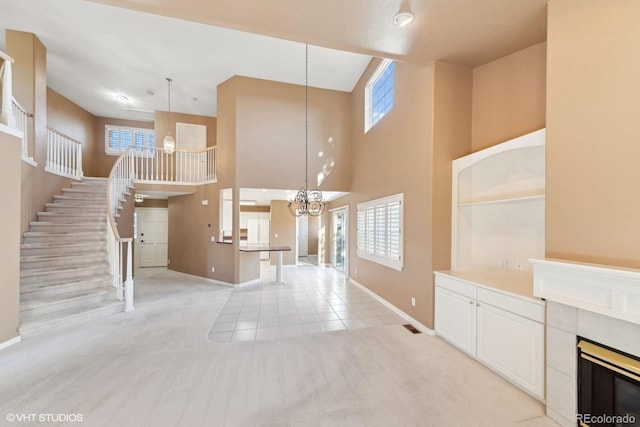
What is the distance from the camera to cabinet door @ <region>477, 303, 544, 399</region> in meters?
2.04

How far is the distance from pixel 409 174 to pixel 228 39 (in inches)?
182

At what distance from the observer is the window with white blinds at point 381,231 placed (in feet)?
13.5

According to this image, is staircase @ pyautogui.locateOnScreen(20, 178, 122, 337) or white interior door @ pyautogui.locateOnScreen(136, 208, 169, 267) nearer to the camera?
staircase @ pyautogui.locateOnScreen(20, 178, 122, 337)

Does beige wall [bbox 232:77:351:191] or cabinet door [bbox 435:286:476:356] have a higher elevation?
beige wall [bbox 232:77:351:191]

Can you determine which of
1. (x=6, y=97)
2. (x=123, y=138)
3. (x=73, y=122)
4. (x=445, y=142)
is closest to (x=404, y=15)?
(x=445, y=142)

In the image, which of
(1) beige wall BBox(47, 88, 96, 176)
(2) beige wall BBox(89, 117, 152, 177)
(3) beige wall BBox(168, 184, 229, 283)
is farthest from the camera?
(2) beige wall BBox(89, 117, 152, 177)

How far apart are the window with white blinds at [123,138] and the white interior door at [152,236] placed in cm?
225

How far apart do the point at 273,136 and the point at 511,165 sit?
199 inches

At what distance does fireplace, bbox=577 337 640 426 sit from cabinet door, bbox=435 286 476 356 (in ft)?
3.09

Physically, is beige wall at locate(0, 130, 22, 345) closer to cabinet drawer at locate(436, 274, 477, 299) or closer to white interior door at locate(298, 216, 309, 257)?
cabinet drawer at locate(436, 274, 477, 299)

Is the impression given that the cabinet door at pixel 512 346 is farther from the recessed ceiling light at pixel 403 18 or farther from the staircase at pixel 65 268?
the staircase at pixel 65 268

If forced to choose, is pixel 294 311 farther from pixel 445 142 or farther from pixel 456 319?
pixel 445 142

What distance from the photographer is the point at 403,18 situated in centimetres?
221

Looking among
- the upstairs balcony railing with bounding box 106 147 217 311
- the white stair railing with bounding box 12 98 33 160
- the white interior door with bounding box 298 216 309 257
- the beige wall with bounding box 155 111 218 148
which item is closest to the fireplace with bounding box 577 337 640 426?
the upstairs balcony railing with bounding box 106 147 217 311
